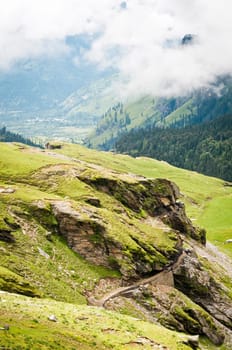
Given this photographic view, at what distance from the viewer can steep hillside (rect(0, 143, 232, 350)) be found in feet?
114

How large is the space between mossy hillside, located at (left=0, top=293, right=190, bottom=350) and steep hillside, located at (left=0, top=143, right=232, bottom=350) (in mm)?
109

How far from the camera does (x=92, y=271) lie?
5738 centimetres

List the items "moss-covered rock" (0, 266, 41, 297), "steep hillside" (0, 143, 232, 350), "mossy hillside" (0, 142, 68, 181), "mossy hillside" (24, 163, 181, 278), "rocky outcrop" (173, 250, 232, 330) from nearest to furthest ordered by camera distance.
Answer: "steep hillside" (0, 143, 232, 350), "moss-covered rock" (0, 266, 41, 297), "mossy hillside" (24, 163, 181, 278), "rocky outcrop" (173, 250, 232, 330), "mossy hillside" (0, 142, 68, 181)

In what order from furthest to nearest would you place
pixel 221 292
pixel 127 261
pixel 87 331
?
pixel 221 292 → pixel 127 261 → pixel 87 331

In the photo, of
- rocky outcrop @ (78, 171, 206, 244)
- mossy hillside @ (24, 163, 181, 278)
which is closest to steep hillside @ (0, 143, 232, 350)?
mossy hillside @ (24, 163, 181, 278)

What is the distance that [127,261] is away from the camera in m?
60.4

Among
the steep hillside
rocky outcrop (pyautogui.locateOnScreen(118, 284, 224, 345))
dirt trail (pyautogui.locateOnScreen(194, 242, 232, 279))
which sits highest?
the steep hillside

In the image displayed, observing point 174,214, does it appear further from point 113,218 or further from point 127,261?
point 127,261

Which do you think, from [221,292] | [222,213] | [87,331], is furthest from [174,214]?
[222,213]

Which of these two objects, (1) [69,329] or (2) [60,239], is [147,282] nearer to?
(2) [60,239]

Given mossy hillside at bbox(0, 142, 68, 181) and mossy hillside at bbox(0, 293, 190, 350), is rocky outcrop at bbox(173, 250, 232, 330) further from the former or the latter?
mossy hillside at bbox(0, 142, 68, 181)

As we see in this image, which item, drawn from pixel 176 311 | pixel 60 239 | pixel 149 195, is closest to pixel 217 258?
pixel 149 195

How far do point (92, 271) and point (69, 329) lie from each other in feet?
78.2

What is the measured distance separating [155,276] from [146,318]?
9.91 m
